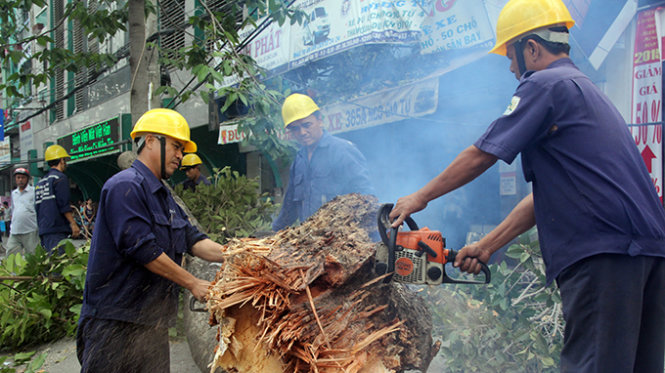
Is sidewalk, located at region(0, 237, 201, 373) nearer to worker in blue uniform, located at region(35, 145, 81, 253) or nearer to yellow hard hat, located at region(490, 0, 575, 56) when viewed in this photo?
worker in blue uniform, located at region(35, 145, 81, 253)

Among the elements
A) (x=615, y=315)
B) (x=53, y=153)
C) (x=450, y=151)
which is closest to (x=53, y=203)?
(x=53, y=153)

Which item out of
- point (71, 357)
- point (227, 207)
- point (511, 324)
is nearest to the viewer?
point (511, 324)

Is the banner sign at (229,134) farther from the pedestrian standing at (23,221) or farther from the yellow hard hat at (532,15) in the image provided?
the yellow hard hat at (532,15)

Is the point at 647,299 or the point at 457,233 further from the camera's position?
the point at 457,233

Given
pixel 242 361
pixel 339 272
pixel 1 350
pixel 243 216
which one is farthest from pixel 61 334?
pixel 339 272

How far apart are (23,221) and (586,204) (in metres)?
8.31

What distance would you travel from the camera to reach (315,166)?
13.3ft

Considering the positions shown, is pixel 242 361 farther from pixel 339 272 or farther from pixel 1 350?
pixel 1 350

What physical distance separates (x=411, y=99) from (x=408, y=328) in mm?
4091

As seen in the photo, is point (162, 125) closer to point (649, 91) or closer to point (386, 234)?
point (386, 234)

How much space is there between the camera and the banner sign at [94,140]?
11.7 m

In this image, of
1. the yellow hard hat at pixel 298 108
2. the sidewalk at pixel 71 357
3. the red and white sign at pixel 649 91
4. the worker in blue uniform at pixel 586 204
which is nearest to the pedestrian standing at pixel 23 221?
the sidewalk at pixel 71 357

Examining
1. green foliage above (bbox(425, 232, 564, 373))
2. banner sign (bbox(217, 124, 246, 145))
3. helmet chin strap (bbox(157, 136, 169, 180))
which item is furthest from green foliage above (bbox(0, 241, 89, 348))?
banner sign (bbox(217, 124, 246, 145))

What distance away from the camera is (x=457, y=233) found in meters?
6.03
